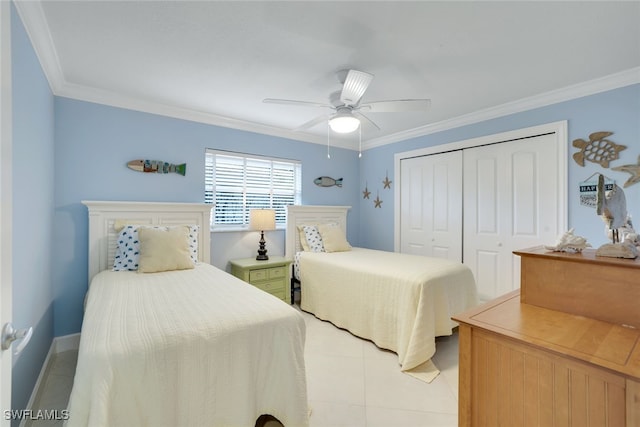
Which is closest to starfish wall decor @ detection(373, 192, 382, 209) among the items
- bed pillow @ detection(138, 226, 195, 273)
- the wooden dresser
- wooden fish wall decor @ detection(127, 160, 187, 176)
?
wooden fish wall decor @ detection(127, 160, 187, 176)

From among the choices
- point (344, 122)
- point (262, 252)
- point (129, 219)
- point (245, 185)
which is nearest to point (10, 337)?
point (344, 122)

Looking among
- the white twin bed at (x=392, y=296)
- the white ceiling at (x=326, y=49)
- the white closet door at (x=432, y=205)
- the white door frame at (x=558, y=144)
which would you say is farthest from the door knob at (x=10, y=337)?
the white closet door at (x=432, y=205)

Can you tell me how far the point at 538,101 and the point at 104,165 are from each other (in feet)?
13.9

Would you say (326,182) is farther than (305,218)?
Yes

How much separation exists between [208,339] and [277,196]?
2767 mm

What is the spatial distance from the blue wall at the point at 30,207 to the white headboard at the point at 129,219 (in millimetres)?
295

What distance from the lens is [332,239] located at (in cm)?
371

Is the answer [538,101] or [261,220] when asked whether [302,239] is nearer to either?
[261,220]

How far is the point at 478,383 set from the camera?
1.08m

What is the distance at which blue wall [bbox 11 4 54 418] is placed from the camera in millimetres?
1538

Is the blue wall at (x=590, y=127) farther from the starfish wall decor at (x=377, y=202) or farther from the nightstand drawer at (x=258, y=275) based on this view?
the nightstand drawer at (x=258, y=275)

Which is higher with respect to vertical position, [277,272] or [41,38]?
[41,38]

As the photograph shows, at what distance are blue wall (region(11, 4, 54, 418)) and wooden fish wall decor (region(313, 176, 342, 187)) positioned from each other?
292 cm

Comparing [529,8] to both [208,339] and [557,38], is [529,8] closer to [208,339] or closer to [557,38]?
[557,38]
